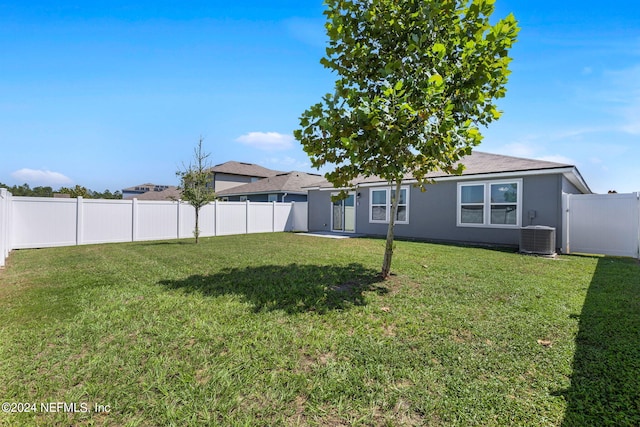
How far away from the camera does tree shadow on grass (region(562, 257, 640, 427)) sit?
2104 millimetres

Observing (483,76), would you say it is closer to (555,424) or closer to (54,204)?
(555,424)

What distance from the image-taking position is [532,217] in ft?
34.4

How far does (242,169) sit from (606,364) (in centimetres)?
3273

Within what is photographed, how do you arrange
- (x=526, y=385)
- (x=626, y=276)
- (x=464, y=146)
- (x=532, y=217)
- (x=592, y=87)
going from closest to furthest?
(x=526, y=385) → (x=464, y=146) → (x=626, y=276) → (x=592, y=87) → (x=532, y=217)

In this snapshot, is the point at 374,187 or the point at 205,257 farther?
the point at 374,187

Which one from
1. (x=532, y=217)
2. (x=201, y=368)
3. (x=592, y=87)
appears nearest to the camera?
(x=201, y=368)

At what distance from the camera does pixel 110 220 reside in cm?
1280

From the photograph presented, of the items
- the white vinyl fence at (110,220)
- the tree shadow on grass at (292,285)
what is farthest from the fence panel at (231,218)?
the tree shadow on grass at (292,285)

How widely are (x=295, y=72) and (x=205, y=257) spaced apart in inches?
244

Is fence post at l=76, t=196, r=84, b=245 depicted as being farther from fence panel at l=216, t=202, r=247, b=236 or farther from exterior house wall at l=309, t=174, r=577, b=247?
exterior house wall at l=309, t=174, r=577, b=247

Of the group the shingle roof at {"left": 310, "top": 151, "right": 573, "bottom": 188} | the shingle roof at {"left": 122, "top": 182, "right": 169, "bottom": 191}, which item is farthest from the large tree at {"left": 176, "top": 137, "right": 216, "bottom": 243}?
the shingle roof at {"left": 122, "top": 182, "right": 169, "bottom": 191}

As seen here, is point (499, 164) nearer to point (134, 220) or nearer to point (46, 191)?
point (134, 220)

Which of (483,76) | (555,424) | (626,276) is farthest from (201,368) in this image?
(626,276)

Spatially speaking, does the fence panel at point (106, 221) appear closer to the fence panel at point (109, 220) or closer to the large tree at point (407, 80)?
the fence panel at point (109, 220)
